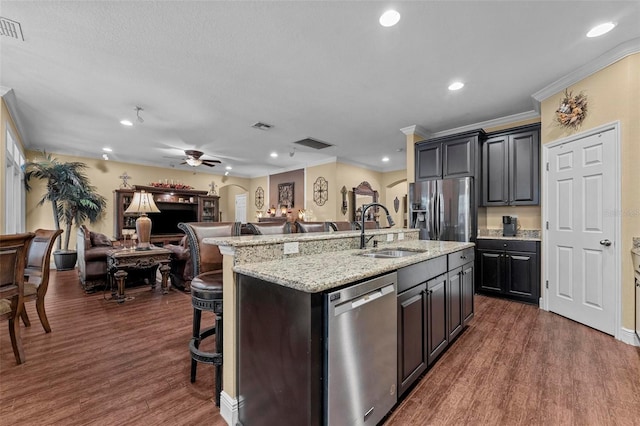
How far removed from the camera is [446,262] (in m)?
2.26

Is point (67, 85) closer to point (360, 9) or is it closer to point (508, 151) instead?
point (360, 9)

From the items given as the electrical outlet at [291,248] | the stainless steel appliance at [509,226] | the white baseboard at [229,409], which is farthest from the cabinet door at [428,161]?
the white baseboard at [229,409]

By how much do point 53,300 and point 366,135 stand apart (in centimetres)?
542

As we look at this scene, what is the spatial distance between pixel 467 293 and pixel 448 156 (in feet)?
7.78

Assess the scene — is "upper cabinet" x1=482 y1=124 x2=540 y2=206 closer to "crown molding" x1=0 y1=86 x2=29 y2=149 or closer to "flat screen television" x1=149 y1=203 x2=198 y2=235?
"crown molding" x1=0 y1=86 x2=29 y2=149

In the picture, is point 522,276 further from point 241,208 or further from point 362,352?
point 241,208

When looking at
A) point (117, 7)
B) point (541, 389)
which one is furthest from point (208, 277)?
point (541, 389)

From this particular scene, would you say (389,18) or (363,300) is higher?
(389,18)

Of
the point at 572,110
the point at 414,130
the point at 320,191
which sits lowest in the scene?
the point at 320,191

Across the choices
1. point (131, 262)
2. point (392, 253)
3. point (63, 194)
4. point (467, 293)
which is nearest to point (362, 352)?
point (392, 253)

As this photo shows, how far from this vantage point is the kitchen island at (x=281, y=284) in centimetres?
119

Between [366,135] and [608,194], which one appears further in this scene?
[366,135]

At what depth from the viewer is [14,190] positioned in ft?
16.1

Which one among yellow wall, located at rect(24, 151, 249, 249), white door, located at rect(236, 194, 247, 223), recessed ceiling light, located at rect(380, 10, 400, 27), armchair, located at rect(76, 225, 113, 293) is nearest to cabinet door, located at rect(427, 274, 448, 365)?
recessed ceiling light, located at rect(380, 10, 400, 27)
